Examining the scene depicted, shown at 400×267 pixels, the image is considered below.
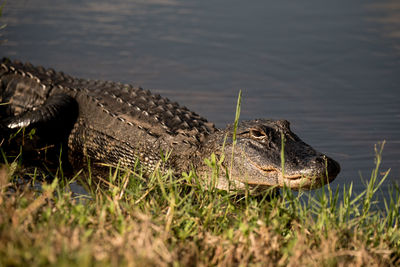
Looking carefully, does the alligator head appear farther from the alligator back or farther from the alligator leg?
the alligator leg

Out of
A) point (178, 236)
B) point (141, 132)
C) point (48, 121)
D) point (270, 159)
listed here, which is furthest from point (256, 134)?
point (48, 121)

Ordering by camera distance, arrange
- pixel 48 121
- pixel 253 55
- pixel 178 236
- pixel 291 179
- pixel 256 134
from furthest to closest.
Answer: pixel 253 55 < pixel 48 121 < pixel 256 134 < pixel 291 179 < pixel 178 236

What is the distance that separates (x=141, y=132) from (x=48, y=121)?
110cm

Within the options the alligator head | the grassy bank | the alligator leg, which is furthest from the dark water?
the grassy bank

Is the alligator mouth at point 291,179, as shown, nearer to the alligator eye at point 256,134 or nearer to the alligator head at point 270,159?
the alligator head at point 270,159

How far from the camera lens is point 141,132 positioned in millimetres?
6008

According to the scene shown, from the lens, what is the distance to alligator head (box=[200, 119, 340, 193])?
183 inches

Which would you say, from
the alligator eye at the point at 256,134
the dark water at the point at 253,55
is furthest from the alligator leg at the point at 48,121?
the alligator eye at the point at 256,134

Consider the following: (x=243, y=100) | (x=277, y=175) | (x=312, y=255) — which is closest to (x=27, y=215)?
(x=312, y=255)

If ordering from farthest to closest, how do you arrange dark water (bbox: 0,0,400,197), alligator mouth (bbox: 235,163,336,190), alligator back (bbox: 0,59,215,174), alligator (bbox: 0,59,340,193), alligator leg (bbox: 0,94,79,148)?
dark water (bbox: 0,0,400,197)
alligator leg (bbox: 0,94,79,148)
alligator back (bbox: 0,59,215,174)
alligator (bbox: 0,59,340,193)
alligator mouth (bbox: 235,163,336,190)

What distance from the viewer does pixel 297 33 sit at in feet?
32.6

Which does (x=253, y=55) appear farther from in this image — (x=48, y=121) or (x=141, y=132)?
(x=48, y=121)

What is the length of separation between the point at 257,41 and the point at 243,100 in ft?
7.53

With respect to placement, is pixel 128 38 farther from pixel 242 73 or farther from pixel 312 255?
pixel 312 255
